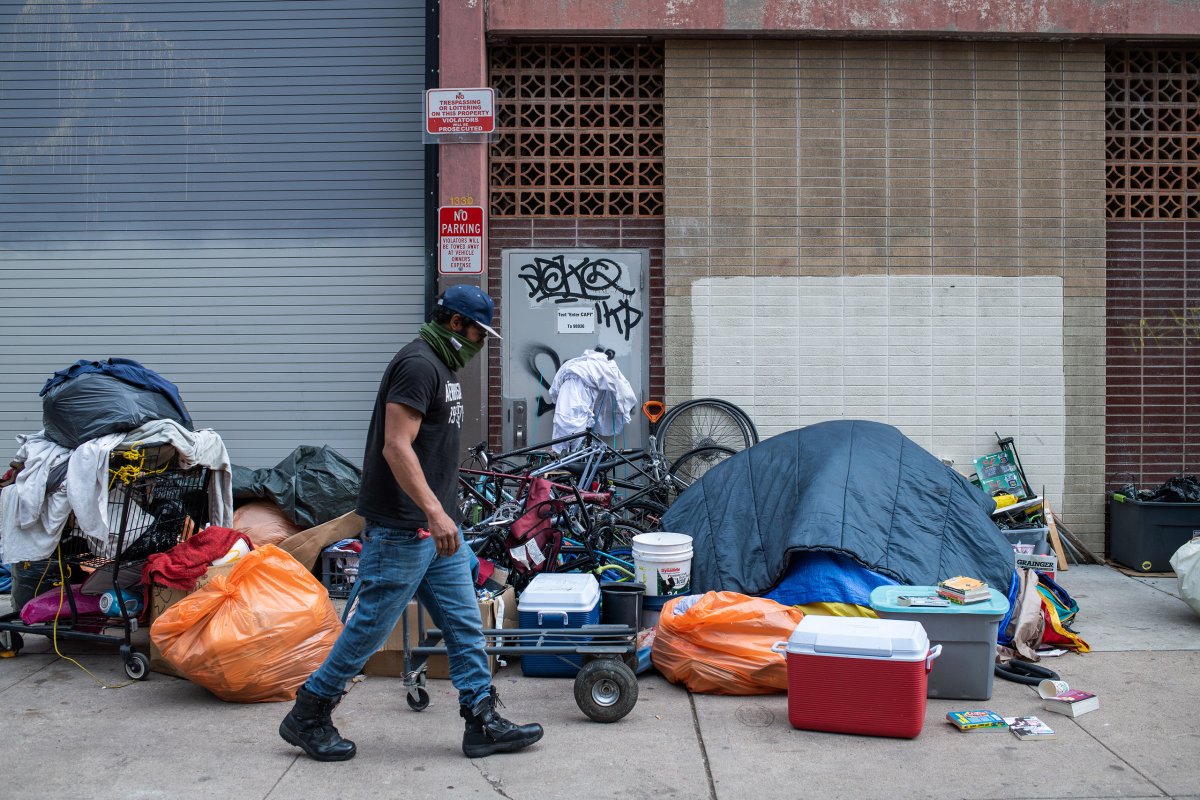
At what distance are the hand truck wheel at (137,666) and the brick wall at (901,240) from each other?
14.8 ft

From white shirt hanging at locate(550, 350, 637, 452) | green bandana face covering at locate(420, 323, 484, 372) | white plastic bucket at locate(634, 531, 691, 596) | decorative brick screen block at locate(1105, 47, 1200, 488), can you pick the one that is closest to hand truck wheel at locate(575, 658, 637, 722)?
white plastic bucket at locate(634, 531, 691, 596)

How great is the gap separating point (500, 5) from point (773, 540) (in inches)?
195

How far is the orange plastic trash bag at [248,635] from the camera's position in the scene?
4.90m

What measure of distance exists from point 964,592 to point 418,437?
9.11ft

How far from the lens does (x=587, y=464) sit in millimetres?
7508

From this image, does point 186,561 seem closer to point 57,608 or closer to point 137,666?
point 137,666

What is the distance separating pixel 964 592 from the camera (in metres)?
4.93

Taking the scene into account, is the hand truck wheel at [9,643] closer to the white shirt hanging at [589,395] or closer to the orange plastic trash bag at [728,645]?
the orange plastic trash bag at [728,645]

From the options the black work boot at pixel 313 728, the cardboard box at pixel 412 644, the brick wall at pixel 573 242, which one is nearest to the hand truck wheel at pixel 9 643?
the cardboard box at pixel 412 644

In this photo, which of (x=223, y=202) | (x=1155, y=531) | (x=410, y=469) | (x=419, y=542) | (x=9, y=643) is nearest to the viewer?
(x=410, y=469)

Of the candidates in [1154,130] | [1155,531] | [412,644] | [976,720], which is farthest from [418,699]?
[1154,130]

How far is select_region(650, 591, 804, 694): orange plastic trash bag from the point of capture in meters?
5.06

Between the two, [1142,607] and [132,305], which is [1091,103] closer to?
[1142,607]

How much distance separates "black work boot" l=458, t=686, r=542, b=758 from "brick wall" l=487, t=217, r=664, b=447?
170 inches
